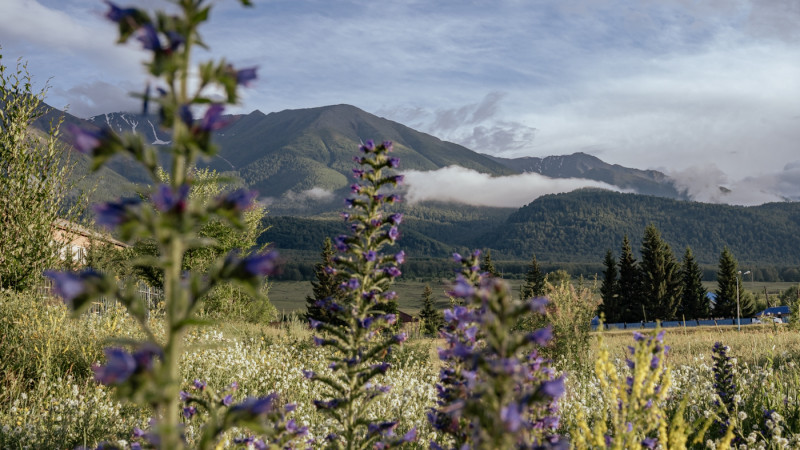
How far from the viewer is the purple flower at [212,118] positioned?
2.06m

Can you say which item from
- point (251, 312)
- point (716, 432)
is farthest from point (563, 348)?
point (251, 312)

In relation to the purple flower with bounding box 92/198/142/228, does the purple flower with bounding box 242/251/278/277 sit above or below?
below

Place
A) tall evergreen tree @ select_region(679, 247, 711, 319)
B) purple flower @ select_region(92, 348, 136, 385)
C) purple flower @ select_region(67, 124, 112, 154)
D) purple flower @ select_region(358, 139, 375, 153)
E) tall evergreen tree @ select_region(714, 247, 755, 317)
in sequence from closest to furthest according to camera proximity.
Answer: purple flower @ select_region(92, 348, 136, 385), purple flower @ select_region(67, 124, 112, 154), purple flower @ select_region(358, 139, 375, 153), tall evergreen tree @ select_region(714, 247, 755, 317), tall evergreen tree @ select_region(679, 247, 711, 319)

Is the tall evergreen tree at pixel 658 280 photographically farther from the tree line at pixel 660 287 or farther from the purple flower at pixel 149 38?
the purple flower at pixel 149 38

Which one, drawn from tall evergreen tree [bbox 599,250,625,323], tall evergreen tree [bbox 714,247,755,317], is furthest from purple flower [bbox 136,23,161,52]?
tall evergreen tree [bbox 599,250,625,323]

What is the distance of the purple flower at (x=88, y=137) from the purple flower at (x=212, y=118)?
37 cm

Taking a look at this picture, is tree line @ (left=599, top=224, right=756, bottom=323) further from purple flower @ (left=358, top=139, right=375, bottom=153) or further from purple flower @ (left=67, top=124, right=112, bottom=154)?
purple flower @ (left=67, top=124, right=112, bottom=154)

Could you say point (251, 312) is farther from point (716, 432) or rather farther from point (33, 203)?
point (716, 432)

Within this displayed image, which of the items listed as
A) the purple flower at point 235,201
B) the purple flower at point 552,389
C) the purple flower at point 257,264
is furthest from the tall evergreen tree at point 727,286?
the purple flower at point 235,201

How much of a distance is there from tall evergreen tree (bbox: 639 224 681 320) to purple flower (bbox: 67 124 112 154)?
273ft

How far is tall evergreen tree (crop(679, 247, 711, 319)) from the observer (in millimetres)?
81312

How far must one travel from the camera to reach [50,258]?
16.3 meters

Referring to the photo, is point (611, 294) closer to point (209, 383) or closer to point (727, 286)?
point (727, 286)

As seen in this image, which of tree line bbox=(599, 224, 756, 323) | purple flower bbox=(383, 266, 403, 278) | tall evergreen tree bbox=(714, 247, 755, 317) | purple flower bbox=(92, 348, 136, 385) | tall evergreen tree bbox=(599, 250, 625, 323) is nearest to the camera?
purple flower bbox=(92, 348, 136, 385)
